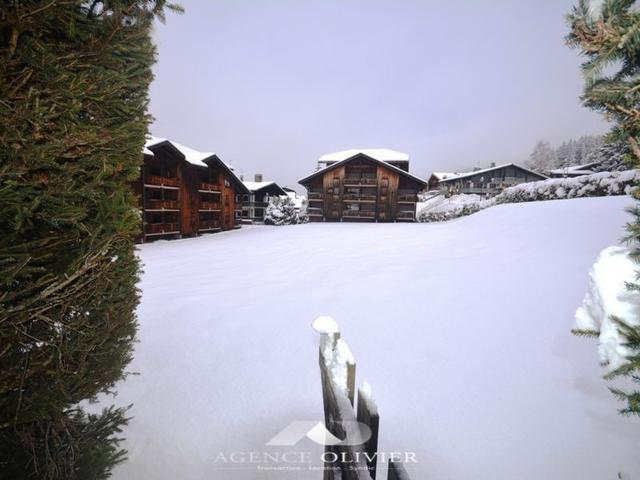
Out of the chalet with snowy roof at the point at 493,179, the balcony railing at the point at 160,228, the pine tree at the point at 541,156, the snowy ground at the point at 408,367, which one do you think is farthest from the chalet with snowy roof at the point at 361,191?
the pine tree at the point at 541,156

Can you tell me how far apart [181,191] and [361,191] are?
55.5 ft

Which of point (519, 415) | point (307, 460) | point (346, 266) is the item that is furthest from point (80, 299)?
point (346, 266)

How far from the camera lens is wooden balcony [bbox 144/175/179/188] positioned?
17109mm

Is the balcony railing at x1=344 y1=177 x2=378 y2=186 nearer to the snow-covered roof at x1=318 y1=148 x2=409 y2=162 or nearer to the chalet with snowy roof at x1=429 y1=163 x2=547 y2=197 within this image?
the snow-covered roof at x1=318 y1=148 x2=409 y2=162

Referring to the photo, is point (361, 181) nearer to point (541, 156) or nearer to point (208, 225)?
point (208, 225)

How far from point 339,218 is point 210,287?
2296 centimetres

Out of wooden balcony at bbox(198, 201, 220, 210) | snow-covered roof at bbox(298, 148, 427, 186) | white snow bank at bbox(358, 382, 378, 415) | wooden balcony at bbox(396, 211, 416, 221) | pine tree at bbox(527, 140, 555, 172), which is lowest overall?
white snow bank at bbox(358, 382, 378, 415)

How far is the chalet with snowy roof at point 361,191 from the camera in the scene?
93.7ft

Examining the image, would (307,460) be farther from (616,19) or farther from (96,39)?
(616,19)

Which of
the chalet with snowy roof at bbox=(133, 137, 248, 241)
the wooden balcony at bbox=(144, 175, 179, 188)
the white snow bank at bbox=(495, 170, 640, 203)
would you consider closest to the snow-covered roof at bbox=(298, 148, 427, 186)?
the chalet with snowy roof at bbox=(133, 137, 248, 241)

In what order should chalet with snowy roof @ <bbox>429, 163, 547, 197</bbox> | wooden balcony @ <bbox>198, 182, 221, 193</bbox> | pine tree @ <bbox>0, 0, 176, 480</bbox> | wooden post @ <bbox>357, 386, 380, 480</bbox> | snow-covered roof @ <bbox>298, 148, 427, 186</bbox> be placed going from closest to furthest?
pine tree @ <bbox>0, 0, 176, 480</bbox>
wooden post @ <bbox>357, 386, 380, 480</bbox>
wooden balcony @ <bbox>198, 182, 221, 193</bbox>
snow-covered roof @ <bbox>298, 148, 427, 186</bbox>
chalet with snowy roof @ <bbox>429, 163, 547, 197</bbox>

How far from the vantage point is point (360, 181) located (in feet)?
95.1

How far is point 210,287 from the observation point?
23.7 feet

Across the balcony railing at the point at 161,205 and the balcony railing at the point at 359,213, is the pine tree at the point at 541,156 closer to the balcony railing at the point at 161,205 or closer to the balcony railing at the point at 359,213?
the balcony railing at the point at 359,213
